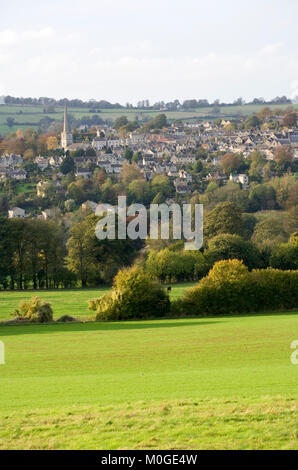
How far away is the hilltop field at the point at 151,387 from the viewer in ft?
38.9

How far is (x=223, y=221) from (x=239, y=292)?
29.6 meters

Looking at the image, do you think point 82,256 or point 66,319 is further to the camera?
point 82,256

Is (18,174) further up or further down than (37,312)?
further up

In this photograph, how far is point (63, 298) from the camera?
4916 cm

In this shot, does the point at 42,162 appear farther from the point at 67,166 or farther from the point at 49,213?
the point at 49,213

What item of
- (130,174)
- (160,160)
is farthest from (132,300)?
(160,160)

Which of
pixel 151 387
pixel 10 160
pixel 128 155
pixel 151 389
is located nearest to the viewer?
pixel 151 389

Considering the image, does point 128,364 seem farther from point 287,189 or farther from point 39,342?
point 287,189

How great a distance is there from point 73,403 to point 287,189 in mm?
89718

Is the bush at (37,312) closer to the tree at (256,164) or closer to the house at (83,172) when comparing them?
the tree at (256,164)

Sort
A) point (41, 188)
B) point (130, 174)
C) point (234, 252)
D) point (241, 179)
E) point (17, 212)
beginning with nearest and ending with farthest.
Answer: point (234, 252) < point (17, 212) < point (41, 188) < point (241, 179) < point (130, 174)

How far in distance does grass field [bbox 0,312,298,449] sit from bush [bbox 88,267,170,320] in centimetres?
490

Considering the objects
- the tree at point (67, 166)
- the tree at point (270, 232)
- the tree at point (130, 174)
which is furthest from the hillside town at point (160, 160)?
the tree at point (270, 232)
